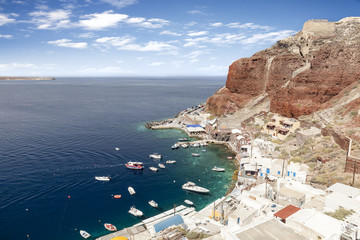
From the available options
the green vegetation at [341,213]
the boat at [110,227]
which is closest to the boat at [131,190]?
the boat at [110,227]

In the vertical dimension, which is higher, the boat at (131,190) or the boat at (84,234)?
the boat at (131,190)

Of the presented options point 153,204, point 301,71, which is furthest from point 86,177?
point 301,71

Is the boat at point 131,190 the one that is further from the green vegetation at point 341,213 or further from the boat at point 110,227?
the green vegetation at point 341,213

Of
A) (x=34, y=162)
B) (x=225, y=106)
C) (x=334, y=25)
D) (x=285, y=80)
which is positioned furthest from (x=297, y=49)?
(x=34, y=162)

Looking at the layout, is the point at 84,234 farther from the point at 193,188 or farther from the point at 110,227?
the point at 193,188

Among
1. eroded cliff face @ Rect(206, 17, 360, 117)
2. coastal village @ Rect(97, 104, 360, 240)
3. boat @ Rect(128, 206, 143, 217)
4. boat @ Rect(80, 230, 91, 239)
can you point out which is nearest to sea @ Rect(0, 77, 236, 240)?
boat @ Rect(128, 206, 143, 217)

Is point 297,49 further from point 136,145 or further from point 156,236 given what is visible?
point 156,236
